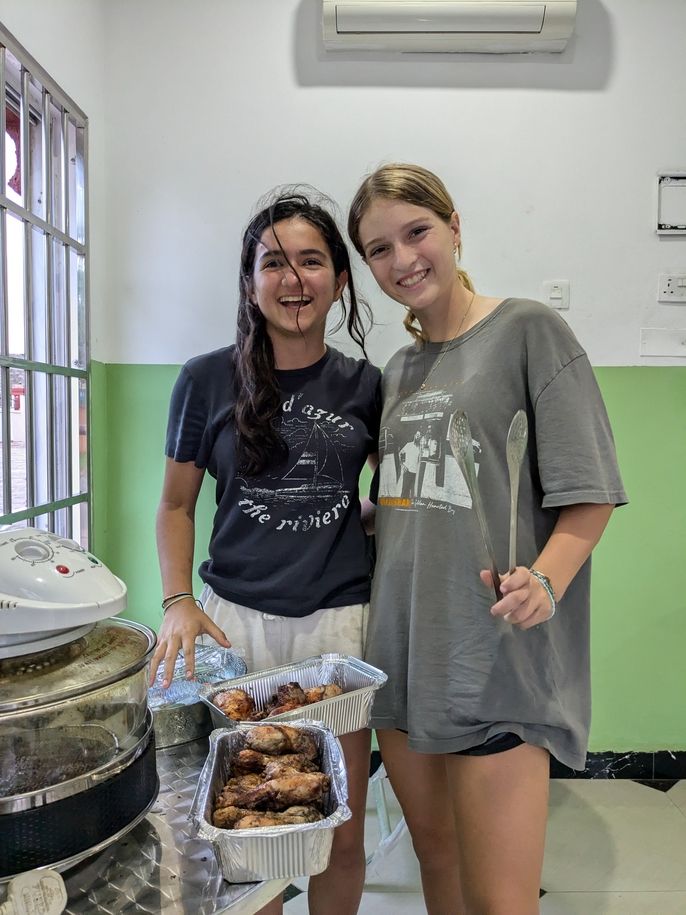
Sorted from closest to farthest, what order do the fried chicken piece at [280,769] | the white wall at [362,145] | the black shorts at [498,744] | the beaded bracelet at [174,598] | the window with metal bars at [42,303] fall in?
the fried chicken piece at [280,769], the black shorts at [498,744], the beaded bracelet at [174,598], the window with metal bars at [42,303], the white wall at [362,145]

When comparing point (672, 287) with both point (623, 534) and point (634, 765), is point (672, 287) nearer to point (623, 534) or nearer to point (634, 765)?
point (623, 534)

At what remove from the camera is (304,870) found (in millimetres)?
645

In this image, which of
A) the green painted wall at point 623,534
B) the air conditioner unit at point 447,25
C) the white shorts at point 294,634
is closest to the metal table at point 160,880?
the white shorts at point 294,634

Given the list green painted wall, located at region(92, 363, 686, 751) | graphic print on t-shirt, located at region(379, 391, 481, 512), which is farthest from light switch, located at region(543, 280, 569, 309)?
graphic print on t-shirt, located at region(379, 391, 481, 512)

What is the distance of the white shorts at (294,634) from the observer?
45.8 inches

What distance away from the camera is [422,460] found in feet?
3.56

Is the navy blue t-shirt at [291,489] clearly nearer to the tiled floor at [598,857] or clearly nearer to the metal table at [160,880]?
the metal table at [160,880]

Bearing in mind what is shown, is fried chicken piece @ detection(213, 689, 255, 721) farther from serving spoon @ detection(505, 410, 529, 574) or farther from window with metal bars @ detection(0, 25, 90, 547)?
window with metal bars @ detection(0, 25, 90, 547)

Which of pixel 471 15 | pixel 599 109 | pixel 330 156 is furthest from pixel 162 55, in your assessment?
pixel 599 109

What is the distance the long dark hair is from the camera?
3.83 ft

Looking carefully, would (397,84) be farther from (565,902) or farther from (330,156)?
(565,902)

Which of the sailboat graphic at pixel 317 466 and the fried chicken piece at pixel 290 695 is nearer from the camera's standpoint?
the fried chicken piece at pixel 290 695

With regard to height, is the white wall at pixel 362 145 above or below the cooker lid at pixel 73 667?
above

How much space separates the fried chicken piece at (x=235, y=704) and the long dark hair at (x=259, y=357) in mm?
385
